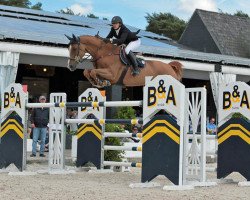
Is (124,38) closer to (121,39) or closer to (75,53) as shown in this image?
(121,39)

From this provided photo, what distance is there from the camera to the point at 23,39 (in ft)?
46.4

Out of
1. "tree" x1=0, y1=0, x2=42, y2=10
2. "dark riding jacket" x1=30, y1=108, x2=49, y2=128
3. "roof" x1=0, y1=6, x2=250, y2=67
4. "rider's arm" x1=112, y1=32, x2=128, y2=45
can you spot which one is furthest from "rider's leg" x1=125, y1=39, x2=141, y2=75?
"tree" x1=0, y1=0, x2=42, y2=10

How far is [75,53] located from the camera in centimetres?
797

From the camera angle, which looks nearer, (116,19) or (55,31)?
(116,19)

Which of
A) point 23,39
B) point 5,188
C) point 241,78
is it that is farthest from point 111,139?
point 241,78

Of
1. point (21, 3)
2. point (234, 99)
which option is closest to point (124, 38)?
point (234, 99)

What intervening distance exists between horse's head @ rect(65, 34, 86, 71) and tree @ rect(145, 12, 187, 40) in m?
40.9

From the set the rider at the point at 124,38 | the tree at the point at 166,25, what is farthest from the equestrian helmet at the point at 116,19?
the tree at the point at 166,25

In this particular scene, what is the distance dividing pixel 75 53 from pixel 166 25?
42098 millimetres

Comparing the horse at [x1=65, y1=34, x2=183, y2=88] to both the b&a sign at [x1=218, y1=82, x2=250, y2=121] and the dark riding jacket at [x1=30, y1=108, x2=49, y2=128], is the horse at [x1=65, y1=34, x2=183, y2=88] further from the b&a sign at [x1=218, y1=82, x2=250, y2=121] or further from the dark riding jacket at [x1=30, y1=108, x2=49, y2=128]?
the dark riding jacket at [x1=30, y1=108, x2=49, y2=128]

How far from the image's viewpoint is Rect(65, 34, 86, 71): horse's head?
26.0ft

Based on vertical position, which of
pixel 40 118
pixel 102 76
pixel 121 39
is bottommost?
pixel 40 118

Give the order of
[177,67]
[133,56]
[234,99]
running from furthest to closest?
1. [177,67]
2. [133,56]
3. [234,99]

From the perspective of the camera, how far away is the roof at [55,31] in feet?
47.4
